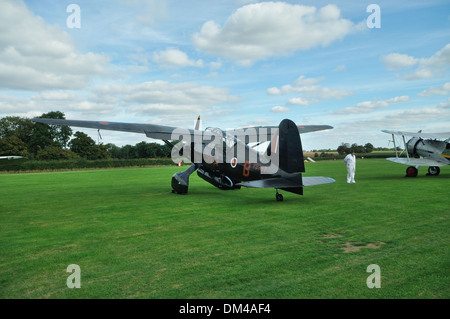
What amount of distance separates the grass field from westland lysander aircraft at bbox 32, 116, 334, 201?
1216 mm

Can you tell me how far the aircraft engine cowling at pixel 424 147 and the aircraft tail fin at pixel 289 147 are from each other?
14073 mm

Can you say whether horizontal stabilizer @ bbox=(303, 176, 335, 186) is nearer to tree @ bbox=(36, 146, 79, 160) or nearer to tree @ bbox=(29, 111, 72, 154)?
tree @ bbox=(36, 146, 79, 160)

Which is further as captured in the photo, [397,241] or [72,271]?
[397,241]

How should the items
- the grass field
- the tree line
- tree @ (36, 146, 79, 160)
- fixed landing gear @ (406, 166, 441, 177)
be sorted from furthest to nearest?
the tree line, tree @ (36, 146, 79, 160), fixed landing gear @ (406, 166, 441, 177), the grass field

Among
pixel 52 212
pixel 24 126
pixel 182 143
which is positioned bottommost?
pixel 52 212

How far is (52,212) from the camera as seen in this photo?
9820 millimetres

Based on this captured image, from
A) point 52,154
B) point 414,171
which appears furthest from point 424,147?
point 52,154

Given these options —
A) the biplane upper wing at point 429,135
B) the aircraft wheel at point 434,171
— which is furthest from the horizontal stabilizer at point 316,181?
the aircraft wheel at point 434,171

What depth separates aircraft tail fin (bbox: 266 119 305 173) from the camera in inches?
388

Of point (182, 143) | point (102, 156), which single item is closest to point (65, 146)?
point (102, 156)

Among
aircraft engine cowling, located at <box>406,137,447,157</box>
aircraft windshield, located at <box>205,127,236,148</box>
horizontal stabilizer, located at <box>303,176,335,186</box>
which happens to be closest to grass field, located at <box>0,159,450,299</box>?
horizontal stabilizer, located at <box>303,176,335,186</box>

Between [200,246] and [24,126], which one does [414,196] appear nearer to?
[200,246]
